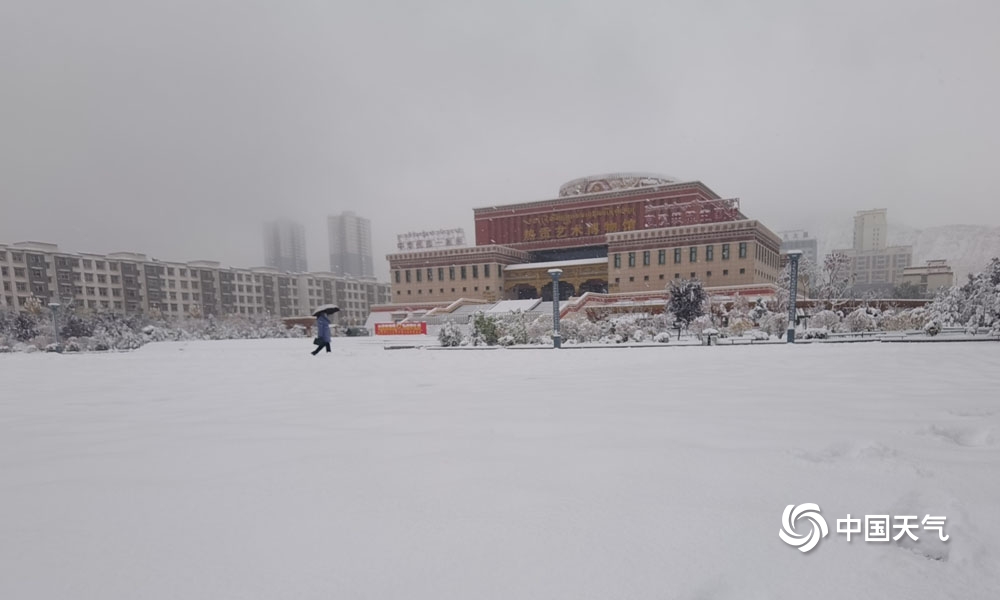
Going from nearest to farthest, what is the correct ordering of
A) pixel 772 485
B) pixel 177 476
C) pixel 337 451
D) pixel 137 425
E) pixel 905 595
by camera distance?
pixel 905 595 < pixel 772 485 < pixel 177 476 < pixel 337 451 < pixel 137 425

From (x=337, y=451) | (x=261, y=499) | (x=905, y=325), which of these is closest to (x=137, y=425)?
(x=337, y=451)

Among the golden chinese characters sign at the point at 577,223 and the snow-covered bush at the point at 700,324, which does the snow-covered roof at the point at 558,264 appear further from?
the snow-covered bush at the point at 700,324

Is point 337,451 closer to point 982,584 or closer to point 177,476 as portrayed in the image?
point 177,476

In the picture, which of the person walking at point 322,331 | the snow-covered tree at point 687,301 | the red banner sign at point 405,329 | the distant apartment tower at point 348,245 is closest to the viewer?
the person walking at point 322,331

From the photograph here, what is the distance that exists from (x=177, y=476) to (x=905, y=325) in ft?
Result: 68.8

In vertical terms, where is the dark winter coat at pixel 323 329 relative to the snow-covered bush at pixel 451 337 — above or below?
above

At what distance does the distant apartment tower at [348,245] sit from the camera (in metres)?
112

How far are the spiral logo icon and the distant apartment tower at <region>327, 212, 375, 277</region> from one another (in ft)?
380

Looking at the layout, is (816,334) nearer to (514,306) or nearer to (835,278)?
(835,278)

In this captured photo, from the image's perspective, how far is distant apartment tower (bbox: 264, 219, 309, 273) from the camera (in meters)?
112

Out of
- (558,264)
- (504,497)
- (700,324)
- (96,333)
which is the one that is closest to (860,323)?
(700,324)

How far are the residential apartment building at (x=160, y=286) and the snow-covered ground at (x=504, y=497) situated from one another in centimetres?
4637

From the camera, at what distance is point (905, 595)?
4.26ft

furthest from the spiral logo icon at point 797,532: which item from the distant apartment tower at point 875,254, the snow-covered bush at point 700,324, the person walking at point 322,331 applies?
the distant apartment tower at point 875,254
